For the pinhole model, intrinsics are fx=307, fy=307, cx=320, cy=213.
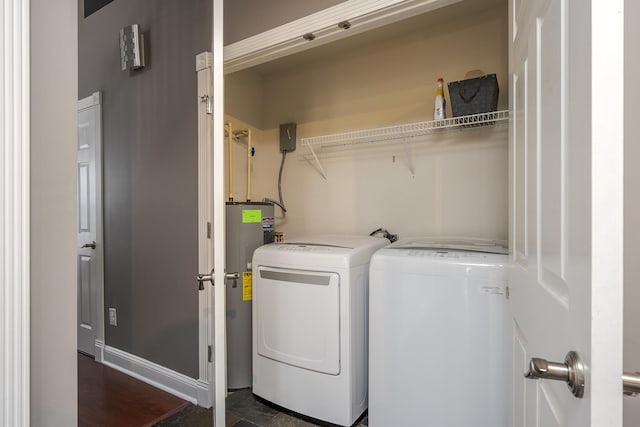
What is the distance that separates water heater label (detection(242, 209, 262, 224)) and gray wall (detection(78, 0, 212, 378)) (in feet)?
1.00

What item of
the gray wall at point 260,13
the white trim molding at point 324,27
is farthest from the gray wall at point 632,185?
the gray wall at point 260,13

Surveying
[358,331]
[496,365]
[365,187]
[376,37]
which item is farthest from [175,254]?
[376,37]

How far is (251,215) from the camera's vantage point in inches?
83.0

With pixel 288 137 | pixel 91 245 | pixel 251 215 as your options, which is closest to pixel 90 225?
pixel 91 245

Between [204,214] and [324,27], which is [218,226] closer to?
[204,214]

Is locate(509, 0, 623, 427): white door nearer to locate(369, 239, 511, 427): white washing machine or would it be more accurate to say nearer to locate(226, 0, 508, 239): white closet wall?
locate(369, 239, 511, 427): white washing machine

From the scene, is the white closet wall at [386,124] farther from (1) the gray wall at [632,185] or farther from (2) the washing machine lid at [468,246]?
(1) the gray wall at [632,185]

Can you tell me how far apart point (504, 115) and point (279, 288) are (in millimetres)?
1640

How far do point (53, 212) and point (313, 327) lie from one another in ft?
4.04

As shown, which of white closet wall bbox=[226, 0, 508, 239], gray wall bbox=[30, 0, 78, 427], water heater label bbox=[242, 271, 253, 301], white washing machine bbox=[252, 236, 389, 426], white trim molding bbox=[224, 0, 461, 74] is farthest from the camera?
water heater label bbox=[242, 271, 253, 301]

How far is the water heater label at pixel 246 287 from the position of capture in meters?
2.06

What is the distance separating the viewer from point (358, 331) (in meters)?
1.67

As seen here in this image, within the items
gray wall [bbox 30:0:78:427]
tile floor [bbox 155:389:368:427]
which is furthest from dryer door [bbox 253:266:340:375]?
gray wall [bbox 30:0:78:427]

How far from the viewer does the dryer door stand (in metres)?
1.61
